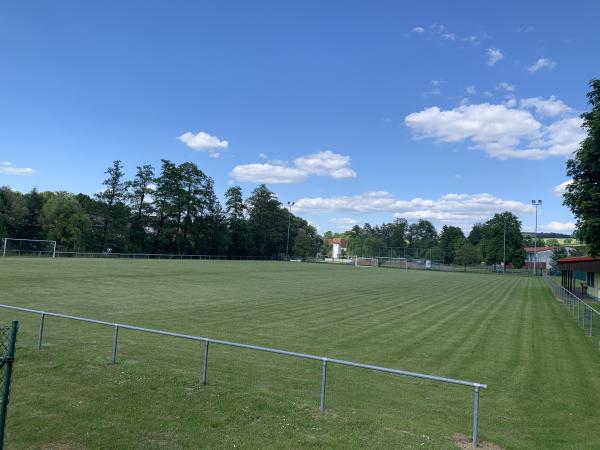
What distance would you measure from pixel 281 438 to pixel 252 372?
12.4 ft

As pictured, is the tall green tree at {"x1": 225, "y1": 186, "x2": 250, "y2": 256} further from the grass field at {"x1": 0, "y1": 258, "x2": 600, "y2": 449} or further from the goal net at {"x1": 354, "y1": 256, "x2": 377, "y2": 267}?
the grass field at {"x1": 0, "y1": 258, "x2": 600, "y2": 449}

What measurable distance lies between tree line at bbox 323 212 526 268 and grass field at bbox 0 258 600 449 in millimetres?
99758

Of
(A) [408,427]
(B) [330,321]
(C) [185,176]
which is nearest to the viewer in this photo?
(A) [408,427]

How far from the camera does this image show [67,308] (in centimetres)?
1808

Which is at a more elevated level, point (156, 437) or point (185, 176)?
point (185, 176)

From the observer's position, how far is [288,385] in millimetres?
9336

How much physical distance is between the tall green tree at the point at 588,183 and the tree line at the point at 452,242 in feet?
307

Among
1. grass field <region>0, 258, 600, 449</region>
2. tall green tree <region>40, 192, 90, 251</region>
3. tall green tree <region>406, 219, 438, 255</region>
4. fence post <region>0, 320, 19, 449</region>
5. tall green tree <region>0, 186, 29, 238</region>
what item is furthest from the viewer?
tall green tree <region>406, 219, 438, 255</region>

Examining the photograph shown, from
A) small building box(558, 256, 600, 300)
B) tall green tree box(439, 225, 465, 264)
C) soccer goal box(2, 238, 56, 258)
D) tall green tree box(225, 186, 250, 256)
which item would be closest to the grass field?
small building box(558, 256, 600, 300)

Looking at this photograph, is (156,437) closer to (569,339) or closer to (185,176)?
(569,339)

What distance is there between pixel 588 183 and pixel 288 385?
626 inches

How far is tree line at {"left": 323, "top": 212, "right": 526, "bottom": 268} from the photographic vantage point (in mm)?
112562

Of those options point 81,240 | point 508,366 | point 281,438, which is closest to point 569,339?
point 508,366

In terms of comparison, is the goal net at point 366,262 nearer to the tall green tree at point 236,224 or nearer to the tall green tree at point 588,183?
the tall green tree at point 236,224
